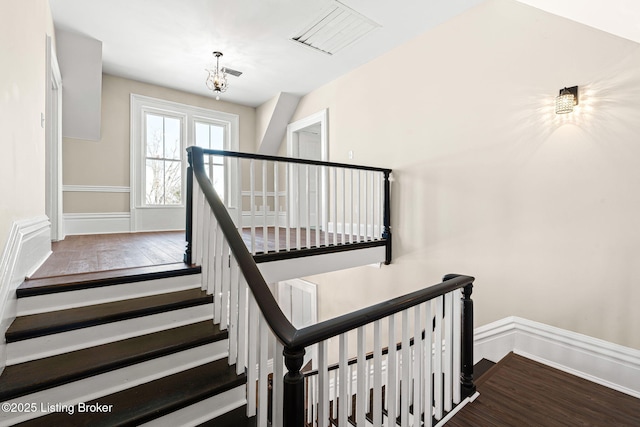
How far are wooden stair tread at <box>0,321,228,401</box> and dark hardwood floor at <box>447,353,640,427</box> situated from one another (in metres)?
1.63

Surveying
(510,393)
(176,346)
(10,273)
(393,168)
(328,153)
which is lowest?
(510,393)

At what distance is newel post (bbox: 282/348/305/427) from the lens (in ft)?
3.35

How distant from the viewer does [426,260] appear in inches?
135

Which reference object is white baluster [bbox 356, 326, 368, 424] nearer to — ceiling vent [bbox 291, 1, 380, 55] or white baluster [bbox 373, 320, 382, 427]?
white baluster [bbox 373, 320, 382, 427]

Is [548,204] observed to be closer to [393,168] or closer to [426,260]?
[426,260]

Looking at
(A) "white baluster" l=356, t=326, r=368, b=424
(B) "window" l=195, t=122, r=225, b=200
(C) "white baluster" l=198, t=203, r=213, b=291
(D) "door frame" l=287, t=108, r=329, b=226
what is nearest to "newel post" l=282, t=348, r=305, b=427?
(A) "white baluster" l=356, t=326, r=368, b=424

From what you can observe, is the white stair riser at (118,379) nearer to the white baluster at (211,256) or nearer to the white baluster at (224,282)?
the white baluster at (224,282)

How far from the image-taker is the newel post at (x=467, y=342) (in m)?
1.82

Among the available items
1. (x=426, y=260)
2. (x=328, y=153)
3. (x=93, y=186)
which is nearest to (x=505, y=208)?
(x=426, y=260)

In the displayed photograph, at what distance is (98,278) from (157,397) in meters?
0.92

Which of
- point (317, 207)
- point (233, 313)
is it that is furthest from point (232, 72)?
point (233, 313)

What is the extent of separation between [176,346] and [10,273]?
959mm

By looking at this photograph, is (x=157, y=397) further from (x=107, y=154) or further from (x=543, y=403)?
(x=107, y=154)

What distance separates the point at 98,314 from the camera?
180 cm
